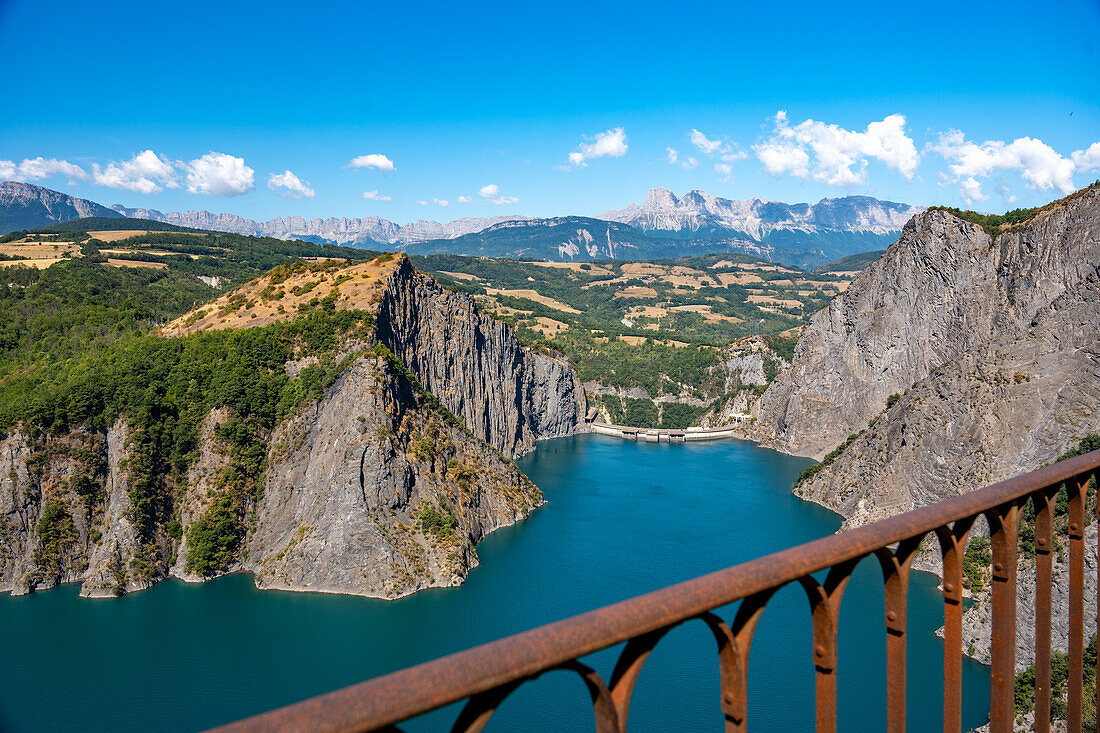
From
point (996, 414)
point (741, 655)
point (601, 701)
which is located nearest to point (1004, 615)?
point (741, 655)

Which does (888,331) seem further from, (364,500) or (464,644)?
(464,644)

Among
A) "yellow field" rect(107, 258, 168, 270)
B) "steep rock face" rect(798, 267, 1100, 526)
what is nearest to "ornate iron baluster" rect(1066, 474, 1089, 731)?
"steep rock face" rect(798, 267, 1100, 526)

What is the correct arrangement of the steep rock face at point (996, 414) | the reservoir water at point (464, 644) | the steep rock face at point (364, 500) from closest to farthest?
1. the reservoir water at point (464, 644)
2. the steep rock face at point (364, 500)
3. the steep rock face at point (996, 414)

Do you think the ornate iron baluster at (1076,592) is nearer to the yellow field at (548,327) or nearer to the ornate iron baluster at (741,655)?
the ornate iron baluster at (741,655)

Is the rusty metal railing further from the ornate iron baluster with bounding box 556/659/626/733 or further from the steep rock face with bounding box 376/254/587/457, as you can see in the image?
the steep rock face with bounding box 376/254/587/457

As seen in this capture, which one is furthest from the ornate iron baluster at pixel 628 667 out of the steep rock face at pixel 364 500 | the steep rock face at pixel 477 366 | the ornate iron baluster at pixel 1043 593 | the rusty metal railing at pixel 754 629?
the steep rock face at pixel 477 366

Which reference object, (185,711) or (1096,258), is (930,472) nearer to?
(1096,258)

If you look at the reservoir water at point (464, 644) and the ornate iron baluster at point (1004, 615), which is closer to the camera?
the ornate iron baluster at point (1004, 615)
